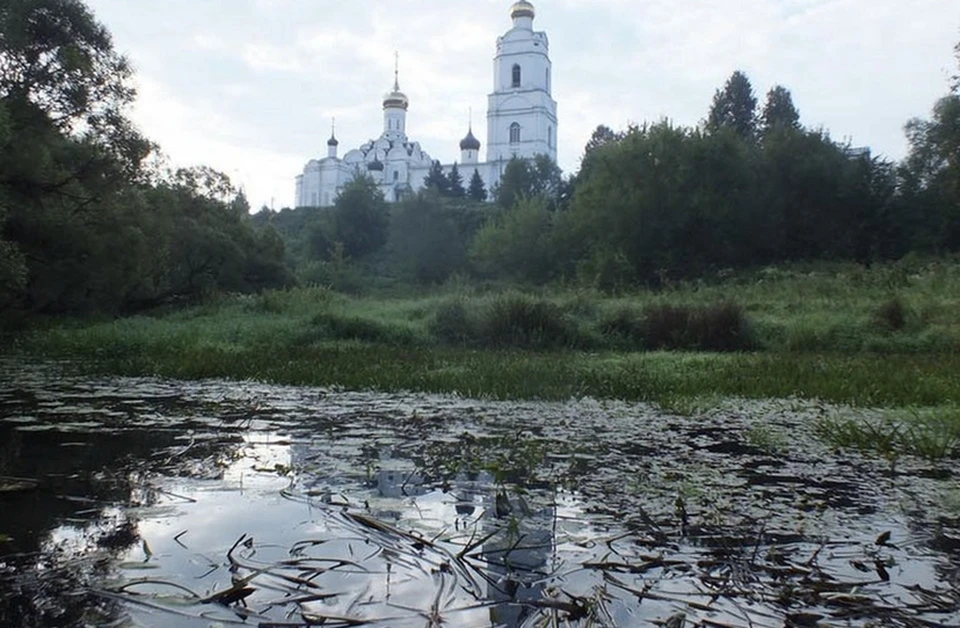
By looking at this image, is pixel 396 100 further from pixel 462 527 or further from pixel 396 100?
pixel 462 527

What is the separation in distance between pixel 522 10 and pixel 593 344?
7566cm

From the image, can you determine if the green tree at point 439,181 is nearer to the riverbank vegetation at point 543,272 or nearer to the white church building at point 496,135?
the white church building at point 496,135

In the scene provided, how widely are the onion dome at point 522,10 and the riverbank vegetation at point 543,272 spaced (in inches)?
1596

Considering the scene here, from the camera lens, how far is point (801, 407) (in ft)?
25.7

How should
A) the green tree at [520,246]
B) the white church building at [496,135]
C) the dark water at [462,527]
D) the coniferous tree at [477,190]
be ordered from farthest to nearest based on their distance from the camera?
the white church building at [496,135], the coniferous tree at [477,190], the green tree at [520,246], the dark water at [462,527]

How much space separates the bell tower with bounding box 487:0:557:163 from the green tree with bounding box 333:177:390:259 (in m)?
24.8

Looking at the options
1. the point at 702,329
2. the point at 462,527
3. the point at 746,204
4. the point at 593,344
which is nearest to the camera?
the point at 462,527

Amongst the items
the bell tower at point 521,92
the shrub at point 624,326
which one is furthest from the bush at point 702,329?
the bell tower at point 521,92

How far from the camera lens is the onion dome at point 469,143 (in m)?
94.4

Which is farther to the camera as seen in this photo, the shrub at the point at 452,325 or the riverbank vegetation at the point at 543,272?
the shrub at the point at 452,325

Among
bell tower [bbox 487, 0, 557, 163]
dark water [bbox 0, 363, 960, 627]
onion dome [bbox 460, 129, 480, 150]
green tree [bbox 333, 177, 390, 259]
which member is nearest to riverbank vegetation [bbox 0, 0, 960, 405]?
dark water [bbox 0, 363, 960, 627]

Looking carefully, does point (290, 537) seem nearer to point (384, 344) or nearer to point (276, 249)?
point (384, 344)

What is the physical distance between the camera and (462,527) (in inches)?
140

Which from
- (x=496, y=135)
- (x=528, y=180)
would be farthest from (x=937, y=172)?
(x=496, y=135)
